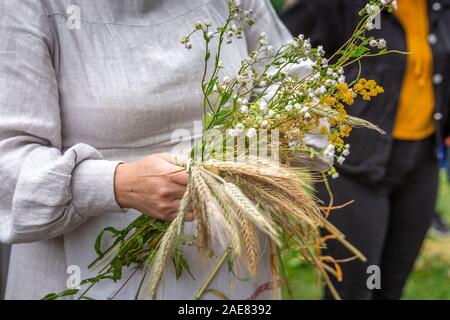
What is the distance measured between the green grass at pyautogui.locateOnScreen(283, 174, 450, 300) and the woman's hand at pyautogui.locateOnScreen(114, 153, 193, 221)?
2.13 meters

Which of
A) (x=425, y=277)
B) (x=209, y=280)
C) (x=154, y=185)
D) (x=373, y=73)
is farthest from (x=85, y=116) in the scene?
(x=425, y=277)

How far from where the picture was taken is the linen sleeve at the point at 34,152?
4.19 feet

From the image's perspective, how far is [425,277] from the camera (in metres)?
3.88

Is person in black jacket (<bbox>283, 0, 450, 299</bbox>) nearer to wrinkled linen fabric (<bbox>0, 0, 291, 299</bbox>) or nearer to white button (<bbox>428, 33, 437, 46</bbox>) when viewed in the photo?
white button (<bbox>428, 33, 437, 46</bbox>)

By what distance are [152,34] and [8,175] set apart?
438 millimetres

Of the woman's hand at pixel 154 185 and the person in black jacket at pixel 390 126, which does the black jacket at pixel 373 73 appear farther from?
the woman's hand at pixel 154 185

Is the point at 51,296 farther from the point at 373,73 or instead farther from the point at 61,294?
the point at 373,73

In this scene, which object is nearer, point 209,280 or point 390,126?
point 209,280

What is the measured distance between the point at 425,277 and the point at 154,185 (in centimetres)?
303

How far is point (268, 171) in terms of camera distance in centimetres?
115

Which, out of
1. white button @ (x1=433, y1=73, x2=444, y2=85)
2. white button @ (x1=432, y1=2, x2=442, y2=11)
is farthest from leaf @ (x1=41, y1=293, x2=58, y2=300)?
white button @ (x1=432, y1=2, x2=442, y2=11)

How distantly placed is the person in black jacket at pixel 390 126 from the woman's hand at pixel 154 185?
126 cm
